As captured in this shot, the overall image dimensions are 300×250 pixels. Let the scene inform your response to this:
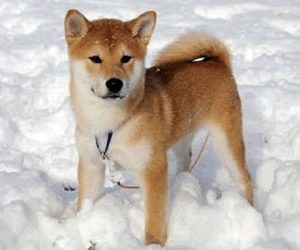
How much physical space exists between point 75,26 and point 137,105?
52 cm

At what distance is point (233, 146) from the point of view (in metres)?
3.74

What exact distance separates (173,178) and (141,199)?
46cm

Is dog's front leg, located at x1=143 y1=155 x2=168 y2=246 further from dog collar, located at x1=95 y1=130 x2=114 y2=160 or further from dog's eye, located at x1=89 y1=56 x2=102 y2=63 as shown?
dog's eye, located at x1=89 y1=56 x2=102 y2=63

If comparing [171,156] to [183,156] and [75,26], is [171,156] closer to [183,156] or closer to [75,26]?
[183,156]

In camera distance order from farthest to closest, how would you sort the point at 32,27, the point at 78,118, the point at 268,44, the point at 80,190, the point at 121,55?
1. the point at 32,27
2. the point at 268,44
3. the point at 80,190
4. the point at 78,118
5. the point at 121,55

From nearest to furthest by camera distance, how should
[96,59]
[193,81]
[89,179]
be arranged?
[96,59], [89,179], [193,81]

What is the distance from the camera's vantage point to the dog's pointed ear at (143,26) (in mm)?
3225

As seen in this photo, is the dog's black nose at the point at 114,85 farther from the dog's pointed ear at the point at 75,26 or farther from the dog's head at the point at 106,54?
the dog's pointed ear at the point at 75,26

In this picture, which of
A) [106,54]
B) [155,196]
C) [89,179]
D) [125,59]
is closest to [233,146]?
[155,196]

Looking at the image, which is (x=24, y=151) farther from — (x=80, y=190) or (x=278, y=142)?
(x=278, y=142)

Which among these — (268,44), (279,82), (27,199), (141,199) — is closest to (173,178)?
(141,199)

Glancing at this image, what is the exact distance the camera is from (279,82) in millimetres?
5375

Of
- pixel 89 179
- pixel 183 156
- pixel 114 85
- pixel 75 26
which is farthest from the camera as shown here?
pixel 183 156

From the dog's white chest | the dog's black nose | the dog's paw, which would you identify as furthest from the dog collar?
the dog's paw
